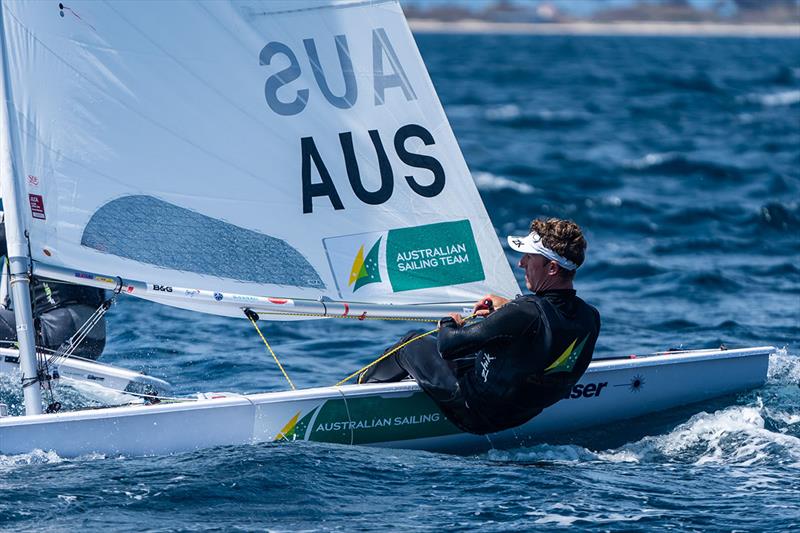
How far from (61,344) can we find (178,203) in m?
1.24

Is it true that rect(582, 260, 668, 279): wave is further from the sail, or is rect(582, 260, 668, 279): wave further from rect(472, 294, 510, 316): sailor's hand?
→ rect(472, 294, 510, 316): sailor's hand

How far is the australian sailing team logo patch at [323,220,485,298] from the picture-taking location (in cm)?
607

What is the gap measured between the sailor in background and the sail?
39.5 inches

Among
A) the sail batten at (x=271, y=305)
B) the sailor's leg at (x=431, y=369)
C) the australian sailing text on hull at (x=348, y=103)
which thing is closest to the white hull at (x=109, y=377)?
the sail batten at (x=271, y=305)

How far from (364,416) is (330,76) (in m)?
1.64

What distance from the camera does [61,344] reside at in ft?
21.6

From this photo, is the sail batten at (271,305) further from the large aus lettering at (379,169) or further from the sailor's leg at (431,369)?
the large aus lettering at (379,169)

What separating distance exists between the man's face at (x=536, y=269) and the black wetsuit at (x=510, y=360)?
0.06 m

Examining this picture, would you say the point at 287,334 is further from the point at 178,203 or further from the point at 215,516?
the point at 215,516

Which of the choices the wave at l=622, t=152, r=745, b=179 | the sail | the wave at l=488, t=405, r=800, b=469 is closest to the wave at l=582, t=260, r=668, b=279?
the wave at l=488, t=405, r=800, b=469

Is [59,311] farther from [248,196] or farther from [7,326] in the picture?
[248,196]

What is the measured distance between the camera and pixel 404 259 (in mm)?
6117

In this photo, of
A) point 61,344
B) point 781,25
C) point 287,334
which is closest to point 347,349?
point 287,334

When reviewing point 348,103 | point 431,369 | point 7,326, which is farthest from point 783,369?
point 7,326
